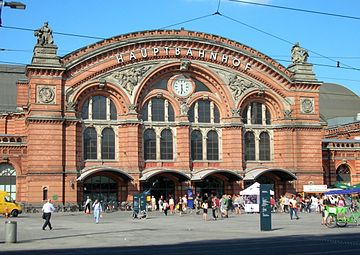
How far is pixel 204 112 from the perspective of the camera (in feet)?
207

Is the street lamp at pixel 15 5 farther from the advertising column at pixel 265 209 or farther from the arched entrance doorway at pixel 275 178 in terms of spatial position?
the arched entrance doorway at pixel 275 178

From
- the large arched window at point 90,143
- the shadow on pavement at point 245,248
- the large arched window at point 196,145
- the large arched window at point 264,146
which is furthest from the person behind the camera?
the large arched window at point 264,146

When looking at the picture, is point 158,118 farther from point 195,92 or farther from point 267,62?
point 267,62

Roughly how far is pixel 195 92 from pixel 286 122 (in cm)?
1038

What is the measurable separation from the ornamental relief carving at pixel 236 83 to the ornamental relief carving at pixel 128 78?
8.89 meters

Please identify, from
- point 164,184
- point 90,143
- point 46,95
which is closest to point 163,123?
point 164,184

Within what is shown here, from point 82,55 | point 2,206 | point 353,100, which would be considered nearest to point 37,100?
point 82,55

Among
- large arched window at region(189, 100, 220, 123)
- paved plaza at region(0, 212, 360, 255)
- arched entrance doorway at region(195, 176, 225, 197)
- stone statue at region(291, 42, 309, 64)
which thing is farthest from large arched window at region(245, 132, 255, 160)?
paved plaza at region(0, 212, 360, 255)

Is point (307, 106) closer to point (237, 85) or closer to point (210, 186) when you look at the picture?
point (237, 85)

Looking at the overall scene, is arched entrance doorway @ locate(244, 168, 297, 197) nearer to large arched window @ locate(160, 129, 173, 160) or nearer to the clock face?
large arched window @ locate(160, 129, 173, 160)

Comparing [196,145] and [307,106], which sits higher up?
[307,106]

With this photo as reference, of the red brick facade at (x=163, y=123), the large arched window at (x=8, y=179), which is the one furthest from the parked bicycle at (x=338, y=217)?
the large arched window at (x=8, y=179)

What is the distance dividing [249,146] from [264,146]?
5.95ft

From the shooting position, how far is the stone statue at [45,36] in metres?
57.1
